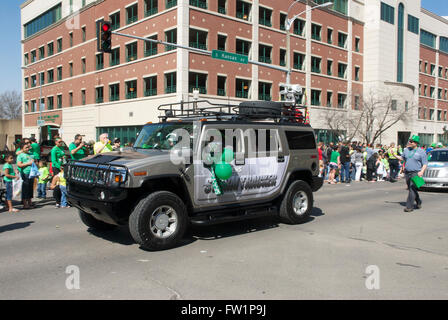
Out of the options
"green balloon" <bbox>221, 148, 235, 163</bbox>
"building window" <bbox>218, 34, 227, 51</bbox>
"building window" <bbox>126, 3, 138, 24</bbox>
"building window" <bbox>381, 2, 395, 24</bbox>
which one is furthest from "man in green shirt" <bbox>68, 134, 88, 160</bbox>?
"building window" <bbox>381, 2, 395, 24</bbox>

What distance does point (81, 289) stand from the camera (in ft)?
14.9

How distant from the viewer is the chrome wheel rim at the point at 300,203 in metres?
8.36

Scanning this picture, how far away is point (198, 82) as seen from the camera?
Result: 28.7 m

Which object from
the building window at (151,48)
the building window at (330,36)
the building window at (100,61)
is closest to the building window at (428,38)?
the building window at (330,36)

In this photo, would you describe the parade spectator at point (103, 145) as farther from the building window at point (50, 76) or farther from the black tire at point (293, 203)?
the building window at point (50, 76)

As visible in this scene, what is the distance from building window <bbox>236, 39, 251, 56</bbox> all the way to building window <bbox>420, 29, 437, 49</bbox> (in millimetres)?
31711

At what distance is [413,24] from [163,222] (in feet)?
169

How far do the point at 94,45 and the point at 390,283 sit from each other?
36293 millimetres

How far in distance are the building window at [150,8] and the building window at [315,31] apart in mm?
15273

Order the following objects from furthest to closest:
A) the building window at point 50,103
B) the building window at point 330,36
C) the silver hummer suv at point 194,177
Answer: the building window at point 50,103 → the building window at point 330,36 → the silver hummer suv at point 194,177

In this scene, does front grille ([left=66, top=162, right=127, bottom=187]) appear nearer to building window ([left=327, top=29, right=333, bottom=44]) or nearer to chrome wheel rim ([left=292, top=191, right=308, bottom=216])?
chrome wheel rim ([left=292, top=191, right=308, bottom=216])

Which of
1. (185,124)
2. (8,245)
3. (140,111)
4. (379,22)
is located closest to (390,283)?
(185,124)

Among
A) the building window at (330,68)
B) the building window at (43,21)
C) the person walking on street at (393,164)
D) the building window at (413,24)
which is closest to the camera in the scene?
the person walking on street at (393,164)

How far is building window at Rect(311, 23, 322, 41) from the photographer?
Answer: 1474 inches
